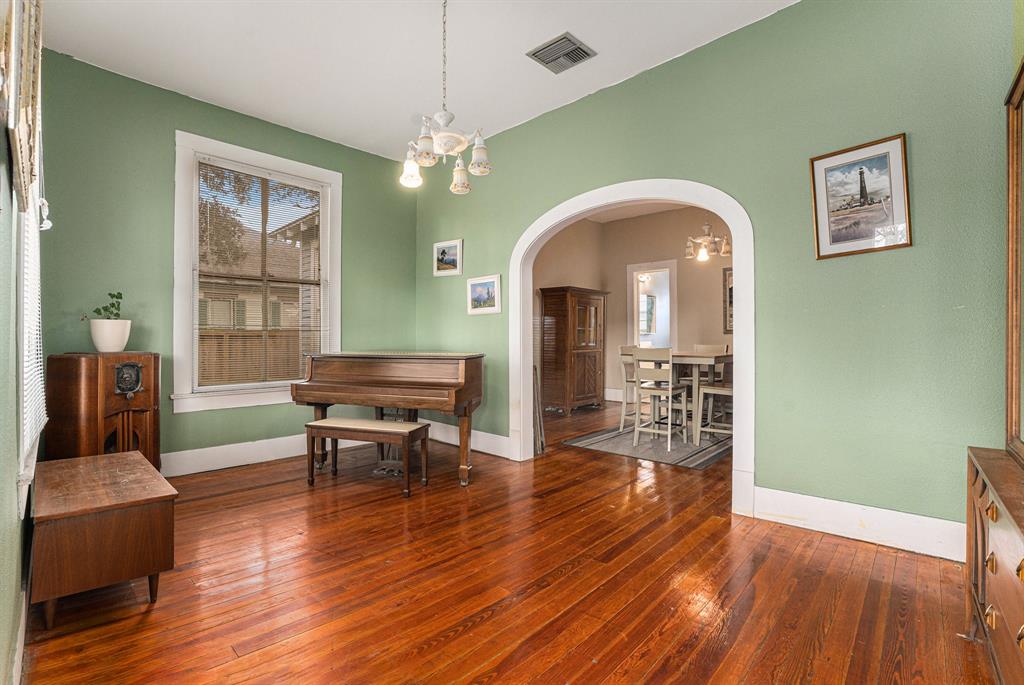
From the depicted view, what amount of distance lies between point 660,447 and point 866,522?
2371 mm

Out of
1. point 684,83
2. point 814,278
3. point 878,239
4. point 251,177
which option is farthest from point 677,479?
point 251,177

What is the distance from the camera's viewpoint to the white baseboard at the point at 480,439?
482 centimetres

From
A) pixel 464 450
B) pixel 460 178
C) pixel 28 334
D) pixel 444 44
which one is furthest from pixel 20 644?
pixel 444 44

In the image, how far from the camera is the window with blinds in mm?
4312

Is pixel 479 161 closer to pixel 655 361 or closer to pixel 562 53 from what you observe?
pixel 562 53

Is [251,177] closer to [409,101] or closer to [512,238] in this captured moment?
[409,101]

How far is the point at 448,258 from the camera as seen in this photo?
5.43 m

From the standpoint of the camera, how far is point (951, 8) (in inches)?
101

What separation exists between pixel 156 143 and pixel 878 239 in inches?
208

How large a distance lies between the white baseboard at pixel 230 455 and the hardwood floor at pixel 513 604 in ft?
2.83

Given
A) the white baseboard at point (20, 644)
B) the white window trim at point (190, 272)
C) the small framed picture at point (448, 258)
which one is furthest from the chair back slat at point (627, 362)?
the white baseboard at point (20, 644)

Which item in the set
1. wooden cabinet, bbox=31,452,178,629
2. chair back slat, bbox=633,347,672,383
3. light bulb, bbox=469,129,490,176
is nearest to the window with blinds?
wooden cabinet, bbox=31,452,178,629

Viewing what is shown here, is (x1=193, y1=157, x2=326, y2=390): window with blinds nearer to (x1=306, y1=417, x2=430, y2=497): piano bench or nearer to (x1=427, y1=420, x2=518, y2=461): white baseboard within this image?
(x1=306, y1=417, x2=430, y2=497): piano bench

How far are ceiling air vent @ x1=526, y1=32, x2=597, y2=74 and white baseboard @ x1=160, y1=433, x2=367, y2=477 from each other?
4.07 metres
